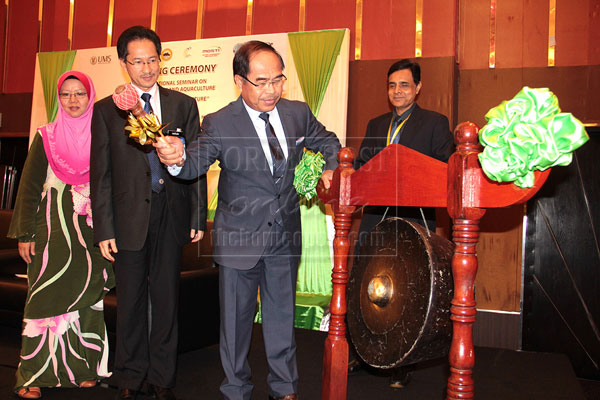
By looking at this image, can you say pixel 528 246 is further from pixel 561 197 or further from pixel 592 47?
pixel 592 47

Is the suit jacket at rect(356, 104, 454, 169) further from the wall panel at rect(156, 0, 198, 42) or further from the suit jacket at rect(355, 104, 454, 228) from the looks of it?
the wall panel at rect(156, 0, 198, 42)

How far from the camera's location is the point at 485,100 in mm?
4410

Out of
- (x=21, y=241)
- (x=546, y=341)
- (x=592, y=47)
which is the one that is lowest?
(x=546, y=341)

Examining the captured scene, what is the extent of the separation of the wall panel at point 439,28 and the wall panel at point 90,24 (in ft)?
11.8

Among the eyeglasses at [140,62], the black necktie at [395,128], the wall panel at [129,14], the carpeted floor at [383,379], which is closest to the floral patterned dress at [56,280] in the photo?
the carpeted floor at [383,379]

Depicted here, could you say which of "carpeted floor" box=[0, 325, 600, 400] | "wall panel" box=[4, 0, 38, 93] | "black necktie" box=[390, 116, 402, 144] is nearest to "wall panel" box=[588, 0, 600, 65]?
"black necktie" box=[390, 116, 402, 144]

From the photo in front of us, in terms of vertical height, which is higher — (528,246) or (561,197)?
(561,197)

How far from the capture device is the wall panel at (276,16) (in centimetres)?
509

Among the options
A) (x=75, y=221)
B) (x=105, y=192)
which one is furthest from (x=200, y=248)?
(x=105, y=192)

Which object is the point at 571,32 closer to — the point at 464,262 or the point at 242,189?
the point at 242,189

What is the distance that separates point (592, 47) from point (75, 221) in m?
4.06

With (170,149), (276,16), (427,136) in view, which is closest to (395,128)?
(427,136)

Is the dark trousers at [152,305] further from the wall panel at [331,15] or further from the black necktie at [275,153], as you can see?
the wall panel at [331,15]

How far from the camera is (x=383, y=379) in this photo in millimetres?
3057
